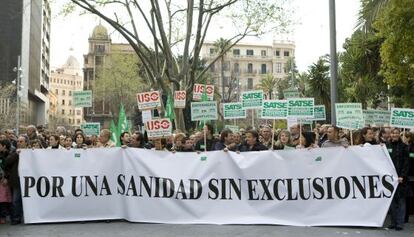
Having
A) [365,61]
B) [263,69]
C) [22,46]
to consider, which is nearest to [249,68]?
[263,69]

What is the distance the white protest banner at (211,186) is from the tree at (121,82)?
4979 cm

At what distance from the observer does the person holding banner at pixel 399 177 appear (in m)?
9.23

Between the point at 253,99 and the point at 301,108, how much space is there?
2.37 meters

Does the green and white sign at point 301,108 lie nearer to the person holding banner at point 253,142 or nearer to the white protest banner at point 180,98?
the person holding banner at point 253,142

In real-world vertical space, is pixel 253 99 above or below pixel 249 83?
below

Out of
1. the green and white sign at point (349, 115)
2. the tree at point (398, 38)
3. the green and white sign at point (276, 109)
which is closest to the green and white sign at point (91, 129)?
the green and white sign at point (276, 109)

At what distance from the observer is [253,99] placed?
13.0 metres

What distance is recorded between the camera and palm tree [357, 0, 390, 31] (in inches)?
541

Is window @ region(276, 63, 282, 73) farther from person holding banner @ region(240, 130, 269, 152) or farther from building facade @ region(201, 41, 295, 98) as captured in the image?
person holding banner @ region(240, 130, 269, 152)

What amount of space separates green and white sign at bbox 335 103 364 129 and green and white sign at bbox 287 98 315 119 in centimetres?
57

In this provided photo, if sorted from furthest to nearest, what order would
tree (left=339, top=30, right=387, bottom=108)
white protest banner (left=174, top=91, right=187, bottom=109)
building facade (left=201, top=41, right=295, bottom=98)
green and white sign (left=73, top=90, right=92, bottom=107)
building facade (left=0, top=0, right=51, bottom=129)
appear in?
building facade (left=201, top=41, right=295, bottom=98) → building facade (left=0, top=0, right=51, bottom=129) → tree (left=339, top=30, right=387, bottom=108) → white protest banner (left=174, top=91, right=187, bottom=109) → green and white sign (left=73, top=90, right=92, bottom=107)

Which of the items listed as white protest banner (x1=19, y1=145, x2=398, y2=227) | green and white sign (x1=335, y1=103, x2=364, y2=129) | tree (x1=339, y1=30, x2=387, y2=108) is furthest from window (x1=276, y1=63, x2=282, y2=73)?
white protest banner (x1=19, y1=145, x2=398, y2=227)

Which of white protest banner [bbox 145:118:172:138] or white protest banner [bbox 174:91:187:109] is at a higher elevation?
white protest banner [bbox 174:91:187:109]

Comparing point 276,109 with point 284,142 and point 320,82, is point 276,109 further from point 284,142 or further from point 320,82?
point 320,82
